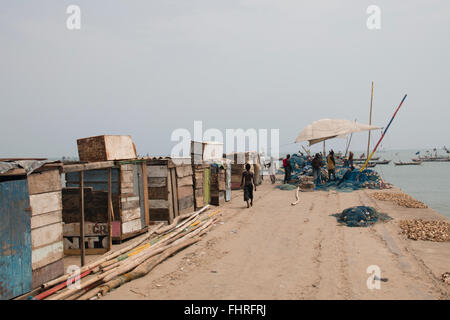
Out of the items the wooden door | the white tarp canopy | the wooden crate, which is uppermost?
the white tarp canopy

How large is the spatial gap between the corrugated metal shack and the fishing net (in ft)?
29.9

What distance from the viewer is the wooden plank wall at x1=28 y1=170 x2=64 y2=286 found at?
6.27 m

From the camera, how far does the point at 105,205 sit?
30.2 feet

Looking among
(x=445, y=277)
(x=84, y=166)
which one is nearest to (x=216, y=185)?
(x=84, y=166)

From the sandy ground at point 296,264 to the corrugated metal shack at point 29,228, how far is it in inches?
58.0

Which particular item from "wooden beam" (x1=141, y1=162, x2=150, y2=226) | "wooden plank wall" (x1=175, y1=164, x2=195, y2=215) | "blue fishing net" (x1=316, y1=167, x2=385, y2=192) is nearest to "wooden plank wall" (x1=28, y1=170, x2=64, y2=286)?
"wooden beam" (x1=141, y1=162, x2=150, y2=226)

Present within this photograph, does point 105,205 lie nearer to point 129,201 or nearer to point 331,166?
point 129,201

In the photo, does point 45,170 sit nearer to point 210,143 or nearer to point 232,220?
point 232,220

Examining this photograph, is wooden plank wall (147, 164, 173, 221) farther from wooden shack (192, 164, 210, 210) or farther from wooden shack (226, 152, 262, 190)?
wooden shack (226, 152, 262, 190)

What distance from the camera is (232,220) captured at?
12.9 m

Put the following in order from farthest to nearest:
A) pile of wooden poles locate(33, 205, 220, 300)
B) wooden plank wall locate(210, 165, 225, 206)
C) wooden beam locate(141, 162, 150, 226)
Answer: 1. wooden plank wall locate(210, 165, 225, 206)
2. wooden beam locate(141, 162, 150, 226)
3. pile of wooden poles locate(33, 205, 220, 300)

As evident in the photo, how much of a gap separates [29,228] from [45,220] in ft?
1.49

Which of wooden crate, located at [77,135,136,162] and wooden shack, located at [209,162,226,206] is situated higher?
wooden crate, located at [77,135,136,162]

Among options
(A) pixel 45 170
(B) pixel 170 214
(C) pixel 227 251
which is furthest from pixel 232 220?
(A) pixel 45 170
